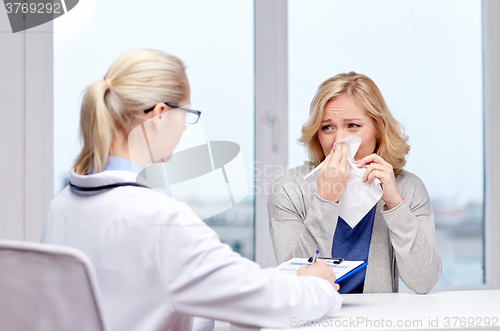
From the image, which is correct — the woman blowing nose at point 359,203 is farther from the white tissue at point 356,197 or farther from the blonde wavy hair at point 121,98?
the blonde wavy hair at point 121,98

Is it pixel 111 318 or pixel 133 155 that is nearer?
pixel 111 318

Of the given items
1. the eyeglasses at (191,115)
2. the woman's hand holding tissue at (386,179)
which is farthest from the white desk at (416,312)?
the eyeglasses at (191,115)

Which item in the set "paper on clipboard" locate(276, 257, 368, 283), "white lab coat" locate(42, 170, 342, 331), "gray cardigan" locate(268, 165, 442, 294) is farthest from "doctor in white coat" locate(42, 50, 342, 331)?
"gray cardigan" locate(268, 165, 442, 294)

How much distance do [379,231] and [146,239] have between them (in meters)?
0.89

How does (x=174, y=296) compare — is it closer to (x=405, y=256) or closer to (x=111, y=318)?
(x=111, y=318)

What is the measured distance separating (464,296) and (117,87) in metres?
0.95

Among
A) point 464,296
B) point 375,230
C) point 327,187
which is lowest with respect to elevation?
point 464,296

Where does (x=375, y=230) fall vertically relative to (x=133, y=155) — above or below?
below

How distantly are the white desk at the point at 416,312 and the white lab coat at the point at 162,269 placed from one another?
12 cm

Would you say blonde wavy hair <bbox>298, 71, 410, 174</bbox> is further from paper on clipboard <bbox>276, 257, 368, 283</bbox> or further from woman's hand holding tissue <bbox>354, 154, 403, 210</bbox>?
paper on clipboard <bbox>276, 257, 368, 283</bbox>

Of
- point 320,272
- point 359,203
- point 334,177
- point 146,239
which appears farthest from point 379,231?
point 146,239

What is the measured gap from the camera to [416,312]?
0.89 meters

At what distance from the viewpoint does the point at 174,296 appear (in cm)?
67

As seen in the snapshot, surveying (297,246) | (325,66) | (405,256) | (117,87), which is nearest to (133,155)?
(117,87)
